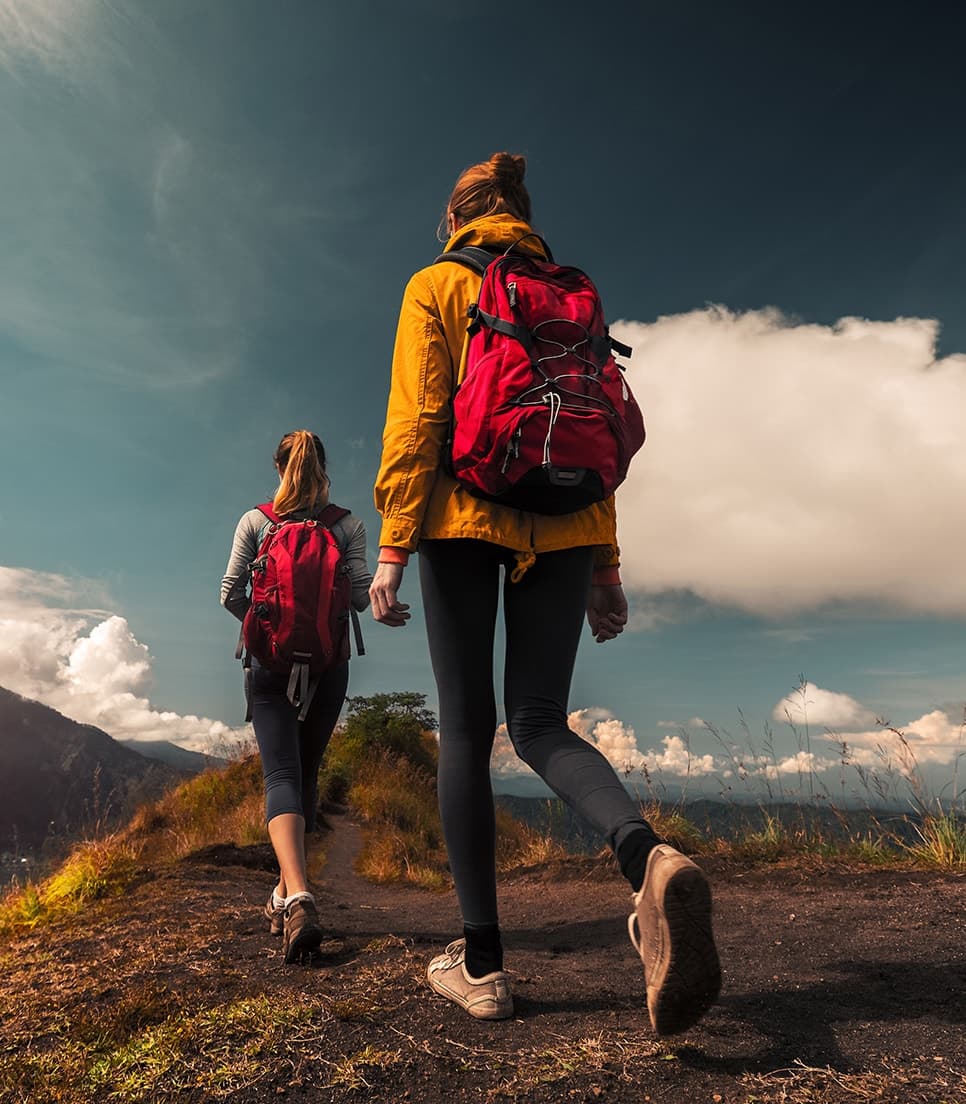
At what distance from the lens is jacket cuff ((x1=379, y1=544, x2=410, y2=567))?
2146mm

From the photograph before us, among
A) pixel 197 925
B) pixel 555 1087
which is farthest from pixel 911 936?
pixel 197 925

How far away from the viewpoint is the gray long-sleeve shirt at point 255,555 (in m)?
3.52

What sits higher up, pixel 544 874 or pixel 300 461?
pixel 300 461

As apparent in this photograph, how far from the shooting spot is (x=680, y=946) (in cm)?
159

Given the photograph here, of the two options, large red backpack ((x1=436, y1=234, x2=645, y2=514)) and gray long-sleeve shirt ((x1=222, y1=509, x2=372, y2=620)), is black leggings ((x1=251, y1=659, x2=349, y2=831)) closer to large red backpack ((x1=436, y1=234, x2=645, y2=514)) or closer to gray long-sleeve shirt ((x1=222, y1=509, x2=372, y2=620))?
gray long-sleeve shirt ((x1=222, y1=509, x2=372, y2=620))

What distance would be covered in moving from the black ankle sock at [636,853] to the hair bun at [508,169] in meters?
2.18

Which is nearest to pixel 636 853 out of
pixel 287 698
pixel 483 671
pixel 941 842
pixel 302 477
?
pixel 483 671

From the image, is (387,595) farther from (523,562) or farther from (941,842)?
(941,842)

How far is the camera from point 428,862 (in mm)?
9023

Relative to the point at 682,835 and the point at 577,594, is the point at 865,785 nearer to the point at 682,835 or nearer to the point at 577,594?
the point at 682,835

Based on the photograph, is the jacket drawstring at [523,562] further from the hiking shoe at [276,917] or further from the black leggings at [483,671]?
the hiking shoe at [276,917]

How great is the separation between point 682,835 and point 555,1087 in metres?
4.78

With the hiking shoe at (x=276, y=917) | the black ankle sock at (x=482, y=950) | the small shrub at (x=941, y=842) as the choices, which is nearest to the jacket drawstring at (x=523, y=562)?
the black ankle sock at (x=482, y=950)

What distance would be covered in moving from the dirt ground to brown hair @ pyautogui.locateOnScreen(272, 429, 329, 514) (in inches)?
76.9
